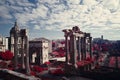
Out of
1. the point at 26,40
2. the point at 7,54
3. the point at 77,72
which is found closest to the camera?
the point at 26,40

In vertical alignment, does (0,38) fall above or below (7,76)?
above

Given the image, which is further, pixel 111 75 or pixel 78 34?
pixel 78 34

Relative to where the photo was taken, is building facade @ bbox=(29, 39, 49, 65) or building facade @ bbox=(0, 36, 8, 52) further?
building facade @ bbox=(0, 36, 8, 52)

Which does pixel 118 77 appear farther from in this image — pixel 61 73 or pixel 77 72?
pixel 61 73

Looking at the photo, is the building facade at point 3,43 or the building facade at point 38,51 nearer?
the building facade at point 38,51

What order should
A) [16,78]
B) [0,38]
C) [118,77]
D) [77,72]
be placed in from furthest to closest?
[0,38] → [77,72] → [118,77] → [16,78]

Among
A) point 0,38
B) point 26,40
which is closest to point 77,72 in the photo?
point 26,40

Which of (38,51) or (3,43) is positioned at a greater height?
(3,43)

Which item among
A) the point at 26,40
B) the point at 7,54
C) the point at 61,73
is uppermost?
the point at 26,40

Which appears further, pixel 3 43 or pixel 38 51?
pixel 3 43
